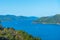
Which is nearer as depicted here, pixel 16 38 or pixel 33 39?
pixel 16 38

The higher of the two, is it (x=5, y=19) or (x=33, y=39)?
(x=5, y=19)

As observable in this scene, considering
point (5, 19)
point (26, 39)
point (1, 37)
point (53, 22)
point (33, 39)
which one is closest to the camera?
point (1, 37)

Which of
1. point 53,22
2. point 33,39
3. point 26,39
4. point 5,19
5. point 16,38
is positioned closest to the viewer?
point 16,38

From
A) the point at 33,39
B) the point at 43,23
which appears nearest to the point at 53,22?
the point at 43,23

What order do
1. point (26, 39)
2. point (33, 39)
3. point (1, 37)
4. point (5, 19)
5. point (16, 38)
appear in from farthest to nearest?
point (5, 19) → point (33, 39) → point (26, 39) → point (16, 38) → point (1, 37)

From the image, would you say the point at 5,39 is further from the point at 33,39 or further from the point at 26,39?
the point at 33,39

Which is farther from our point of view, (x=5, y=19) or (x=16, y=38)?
(x=5, y=19)

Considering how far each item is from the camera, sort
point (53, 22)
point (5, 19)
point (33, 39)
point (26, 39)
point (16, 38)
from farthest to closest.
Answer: point (53, 22), point (5, 19), point (33, 39), point (26, 39), point (16, 38)

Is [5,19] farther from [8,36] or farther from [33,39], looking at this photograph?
[8,36]

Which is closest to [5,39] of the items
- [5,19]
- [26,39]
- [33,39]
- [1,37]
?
[1,37]
